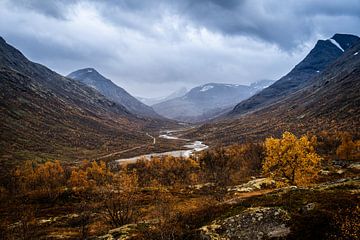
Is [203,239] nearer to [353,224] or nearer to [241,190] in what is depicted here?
→ [353,224]

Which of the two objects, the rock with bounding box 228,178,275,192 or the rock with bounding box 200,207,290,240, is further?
the rock with bounding box 228,178,275,192

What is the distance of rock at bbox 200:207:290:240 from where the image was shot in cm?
1908

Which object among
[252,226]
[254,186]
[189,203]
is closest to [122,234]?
[252,226]

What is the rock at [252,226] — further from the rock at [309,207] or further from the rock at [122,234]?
the rock at [122,234]

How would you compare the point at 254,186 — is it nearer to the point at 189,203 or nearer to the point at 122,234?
the point at 189,203

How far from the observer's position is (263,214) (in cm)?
2102

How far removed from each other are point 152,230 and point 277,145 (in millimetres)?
40658

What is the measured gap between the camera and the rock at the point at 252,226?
19.1m

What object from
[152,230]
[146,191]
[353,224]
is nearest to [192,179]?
[146,191]

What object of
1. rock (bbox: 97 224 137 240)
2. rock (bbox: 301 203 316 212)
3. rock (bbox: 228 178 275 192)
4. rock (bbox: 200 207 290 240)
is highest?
rock (bbox: 301 203 316 212)

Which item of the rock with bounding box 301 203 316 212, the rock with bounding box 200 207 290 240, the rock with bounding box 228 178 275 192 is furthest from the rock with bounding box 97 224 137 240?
the rock with bounding box 228 178 275 192

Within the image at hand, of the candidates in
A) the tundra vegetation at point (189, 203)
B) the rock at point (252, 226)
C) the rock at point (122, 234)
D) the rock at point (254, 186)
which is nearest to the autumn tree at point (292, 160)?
the tundra vegetation at point (189, 203)

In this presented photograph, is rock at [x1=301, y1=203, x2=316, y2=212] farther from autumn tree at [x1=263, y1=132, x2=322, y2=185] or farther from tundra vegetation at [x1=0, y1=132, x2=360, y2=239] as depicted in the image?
autumn tree at [x1=263, y1=132, x2=322, y2=185]

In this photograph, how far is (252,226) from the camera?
66.4 feet
